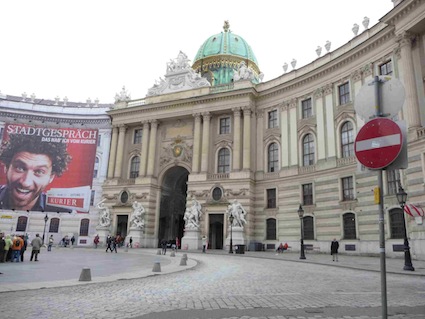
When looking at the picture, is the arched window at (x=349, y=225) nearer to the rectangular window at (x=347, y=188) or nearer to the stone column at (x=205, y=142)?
the rectangular window at (x=347, y=188)

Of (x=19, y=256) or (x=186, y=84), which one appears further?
(x=186, y=84)

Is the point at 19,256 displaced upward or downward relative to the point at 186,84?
downward

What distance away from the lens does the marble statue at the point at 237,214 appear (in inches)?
1396

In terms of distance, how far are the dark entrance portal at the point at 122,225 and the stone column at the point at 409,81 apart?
32385 millimetres

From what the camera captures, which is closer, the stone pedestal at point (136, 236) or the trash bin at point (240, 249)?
the trash bin at point (240, 249)

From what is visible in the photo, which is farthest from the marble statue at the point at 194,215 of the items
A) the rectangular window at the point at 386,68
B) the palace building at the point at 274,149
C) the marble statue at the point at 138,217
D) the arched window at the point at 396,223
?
the rectangular window at the point at 386,68

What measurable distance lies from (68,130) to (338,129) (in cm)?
3650

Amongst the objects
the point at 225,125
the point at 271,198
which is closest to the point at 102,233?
the point at 225,125

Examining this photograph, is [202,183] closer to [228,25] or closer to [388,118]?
[228,25]

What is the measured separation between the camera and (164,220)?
45.1m

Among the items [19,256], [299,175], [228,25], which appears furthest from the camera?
[228,25]

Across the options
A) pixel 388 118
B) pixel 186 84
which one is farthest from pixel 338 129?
pixel 388 118

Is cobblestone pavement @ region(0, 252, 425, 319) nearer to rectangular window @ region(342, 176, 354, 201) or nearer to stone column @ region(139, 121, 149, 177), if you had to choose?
rectangular window @ region(342, 176, 354, 201)

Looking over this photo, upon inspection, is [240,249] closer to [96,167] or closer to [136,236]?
[136,236]
